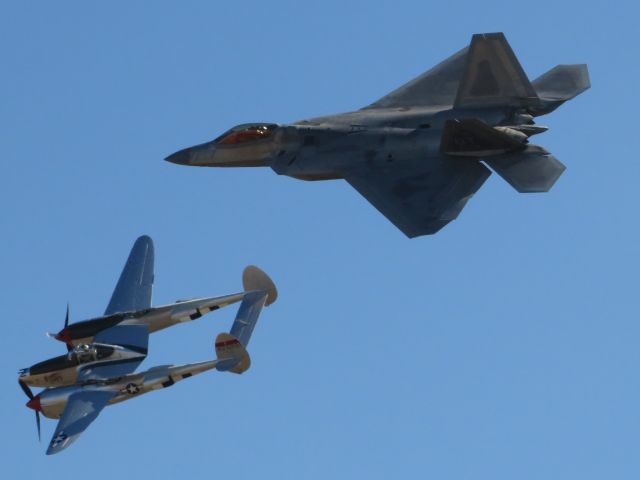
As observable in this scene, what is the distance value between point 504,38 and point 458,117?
3.46m

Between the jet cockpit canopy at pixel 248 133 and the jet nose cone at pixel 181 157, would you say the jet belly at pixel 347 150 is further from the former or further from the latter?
the jet nose cone at pixel 181 157

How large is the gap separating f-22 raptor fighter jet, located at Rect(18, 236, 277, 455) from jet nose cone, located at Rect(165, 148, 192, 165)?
5696 mm

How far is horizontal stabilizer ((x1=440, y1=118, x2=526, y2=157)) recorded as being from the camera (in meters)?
68.9

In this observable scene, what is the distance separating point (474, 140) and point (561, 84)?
6.98 m

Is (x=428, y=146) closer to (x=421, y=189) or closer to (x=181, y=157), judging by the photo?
(x=421, y=189)

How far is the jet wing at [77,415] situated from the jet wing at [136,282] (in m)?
6.89

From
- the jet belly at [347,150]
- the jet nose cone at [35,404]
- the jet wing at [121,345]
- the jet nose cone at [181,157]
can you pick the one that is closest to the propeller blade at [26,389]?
the jet nose cone at [35,404]

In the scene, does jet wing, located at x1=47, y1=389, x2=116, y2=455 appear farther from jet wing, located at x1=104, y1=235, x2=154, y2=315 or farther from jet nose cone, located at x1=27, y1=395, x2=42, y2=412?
jet wing, located at x1=104, y1=235, x2=154, y2=315

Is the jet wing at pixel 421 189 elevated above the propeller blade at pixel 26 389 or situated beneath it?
elevated above

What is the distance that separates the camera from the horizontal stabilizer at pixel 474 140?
226 ft

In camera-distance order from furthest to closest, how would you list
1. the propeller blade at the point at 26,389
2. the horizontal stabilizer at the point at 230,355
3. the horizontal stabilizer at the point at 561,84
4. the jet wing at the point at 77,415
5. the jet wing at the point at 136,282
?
the jet wing at the point at 136,282 < the horizontal stabilizer at the point at 561,84 < the horizontal stabilizer at the point at 230,355 < the propeller blade at the point at 26,389 < the jet wing at the point at 77,415

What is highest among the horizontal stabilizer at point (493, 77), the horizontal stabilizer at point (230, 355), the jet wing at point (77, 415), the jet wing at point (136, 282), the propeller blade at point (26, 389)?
the horizontal stabilizer at point (493, 77)

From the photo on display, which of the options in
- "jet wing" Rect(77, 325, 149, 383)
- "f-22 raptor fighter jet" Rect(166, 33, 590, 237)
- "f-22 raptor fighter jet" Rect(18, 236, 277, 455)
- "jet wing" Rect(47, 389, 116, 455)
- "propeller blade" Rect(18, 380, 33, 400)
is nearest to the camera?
"jet wing" Rect(47, 389, 116, 455)

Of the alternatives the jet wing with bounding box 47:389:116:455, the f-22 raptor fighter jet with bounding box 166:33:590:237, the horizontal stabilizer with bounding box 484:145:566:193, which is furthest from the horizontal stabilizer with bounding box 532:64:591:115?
the jet wing with bounding box 47:389:116:455
